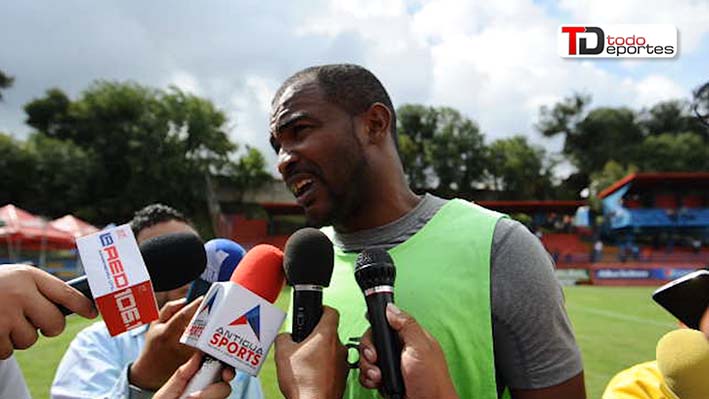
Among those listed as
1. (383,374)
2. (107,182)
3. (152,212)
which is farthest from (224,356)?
(107,182)

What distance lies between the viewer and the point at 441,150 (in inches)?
1828


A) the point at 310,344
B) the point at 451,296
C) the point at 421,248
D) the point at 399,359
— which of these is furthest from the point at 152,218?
the point at 399,359

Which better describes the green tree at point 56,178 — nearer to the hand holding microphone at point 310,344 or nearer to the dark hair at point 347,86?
the dark hair at point 347,86

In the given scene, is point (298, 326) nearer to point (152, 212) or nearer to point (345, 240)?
point (345, 240)

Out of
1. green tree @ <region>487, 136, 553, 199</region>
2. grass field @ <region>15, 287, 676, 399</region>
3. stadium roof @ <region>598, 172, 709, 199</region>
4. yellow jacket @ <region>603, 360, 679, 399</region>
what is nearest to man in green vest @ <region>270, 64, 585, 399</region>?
yellow jacket @ <region>603, 360, 679, 399</region>

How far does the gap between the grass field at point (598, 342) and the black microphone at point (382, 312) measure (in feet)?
7.14

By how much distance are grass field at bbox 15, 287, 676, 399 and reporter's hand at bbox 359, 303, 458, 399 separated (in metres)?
2.28

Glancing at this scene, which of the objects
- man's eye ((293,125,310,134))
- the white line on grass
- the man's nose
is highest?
man's eye ((293,125,310,134))

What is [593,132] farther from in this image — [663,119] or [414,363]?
[414,363]

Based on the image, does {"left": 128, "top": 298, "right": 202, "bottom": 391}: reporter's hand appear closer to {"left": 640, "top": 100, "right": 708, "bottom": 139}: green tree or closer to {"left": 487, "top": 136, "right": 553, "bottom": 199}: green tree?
{"left": 487, "top": 136, "right": 553, "bottom": 199}: green tree

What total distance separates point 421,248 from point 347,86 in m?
0.53

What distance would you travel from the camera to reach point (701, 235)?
3975 cm

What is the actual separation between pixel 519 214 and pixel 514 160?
8.09m

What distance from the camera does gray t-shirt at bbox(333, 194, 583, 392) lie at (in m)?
1.61
